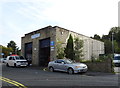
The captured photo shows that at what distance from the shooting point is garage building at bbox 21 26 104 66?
72.8 feet

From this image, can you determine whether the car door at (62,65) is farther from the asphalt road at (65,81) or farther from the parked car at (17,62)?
the parked car at (17,62)

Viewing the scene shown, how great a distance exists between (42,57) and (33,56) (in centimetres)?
196

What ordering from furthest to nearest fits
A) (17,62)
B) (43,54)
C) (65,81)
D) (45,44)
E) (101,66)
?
(43,54), (45,44), (17,62), (101,66), (65,81)

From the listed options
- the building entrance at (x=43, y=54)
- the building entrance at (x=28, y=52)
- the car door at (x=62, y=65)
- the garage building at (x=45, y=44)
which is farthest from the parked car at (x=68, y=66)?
the building entrance at (x=28, y=52)

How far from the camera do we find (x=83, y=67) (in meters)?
14.0

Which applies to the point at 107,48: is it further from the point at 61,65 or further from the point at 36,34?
the point at 61,65

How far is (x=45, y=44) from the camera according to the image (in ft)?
79.8

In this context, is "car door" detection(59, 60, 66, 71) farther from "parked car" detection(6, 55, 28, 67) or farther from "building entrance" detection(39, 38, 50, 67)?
"building entrance" detection(39, 38, 50, 67)

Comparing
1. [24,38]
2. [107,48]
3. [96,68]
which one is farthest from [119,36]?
[96,68]

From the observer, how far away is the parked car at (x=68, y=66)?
540 inches

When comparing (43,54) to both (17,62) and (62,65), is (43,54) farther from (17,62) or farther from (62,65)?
(62,65)

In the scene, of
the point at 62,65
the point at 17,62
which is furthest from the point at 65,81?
the point at 17,62

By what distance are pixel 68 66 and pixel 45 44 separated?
10.8 m

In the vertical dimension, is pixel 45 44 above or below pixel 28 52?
above
